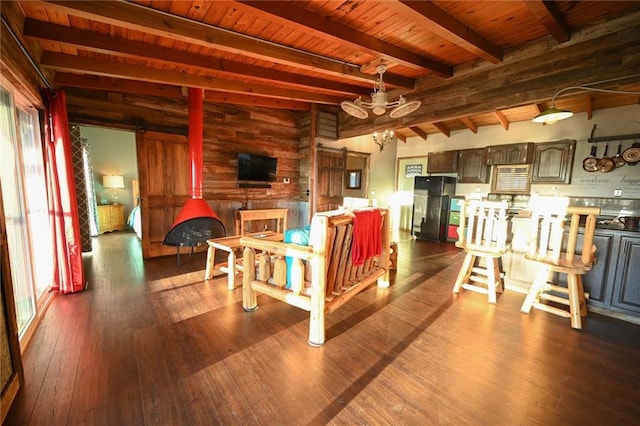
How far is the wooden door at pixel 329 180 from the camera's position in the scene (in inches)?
223

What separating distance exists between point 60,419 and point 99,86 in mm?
3895

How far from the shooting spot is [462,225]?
123 inches

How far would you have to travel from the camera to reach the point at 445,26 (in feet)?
7.11

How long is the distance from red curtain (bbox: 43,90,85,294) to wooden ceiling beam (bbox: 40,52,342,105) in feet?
1.02

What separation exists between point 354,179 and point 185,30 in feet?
16.7

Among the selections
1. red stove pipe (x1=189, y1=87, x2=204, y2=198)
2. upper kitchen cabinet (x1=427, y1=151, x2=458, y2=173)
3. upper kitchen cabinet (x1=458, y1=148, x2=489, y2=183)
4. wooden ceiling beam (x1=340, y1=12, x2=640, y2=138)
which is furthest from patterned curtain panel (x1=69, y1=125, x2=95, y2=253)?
upper kitchen cabinet (x1=458, y1=148, x2=489, y2=183)

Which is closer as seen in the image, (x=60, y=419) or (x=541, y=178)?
(x=60, y=419)

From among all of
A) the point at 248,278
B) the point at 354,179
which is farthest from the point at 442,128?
the point at 248,278

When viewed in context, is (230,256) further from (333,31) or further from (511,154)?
(511,154)

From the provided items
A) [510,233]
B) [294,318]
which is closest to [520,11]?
[510,233]

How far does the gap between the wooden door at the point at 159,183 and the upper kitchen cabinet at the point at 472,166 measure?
18.8ft

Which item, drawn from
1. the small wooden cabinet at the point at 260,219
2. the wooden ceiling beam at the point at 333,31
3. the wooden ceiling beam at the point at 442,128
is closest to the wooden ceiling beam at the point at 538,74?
the wooden ceiling beam at the point at 333,31

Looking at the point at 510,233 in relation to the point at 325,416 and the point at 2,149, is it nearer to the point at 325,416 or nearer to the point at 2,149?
the point at 325,416

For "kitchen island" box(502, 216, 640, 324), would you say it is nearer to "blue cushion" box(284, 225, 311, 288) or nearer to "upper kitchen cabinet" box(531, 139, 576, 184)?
"upper kitchen cabinet" box(531, 139, 576, 184)
